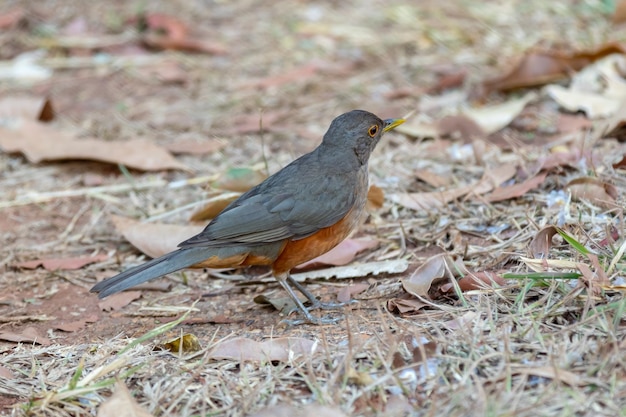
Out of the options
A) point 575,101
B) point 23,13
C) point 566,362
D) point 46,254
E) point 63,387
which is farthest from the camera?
point 23,13

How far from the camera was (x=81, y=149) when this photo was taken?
705 centimetres

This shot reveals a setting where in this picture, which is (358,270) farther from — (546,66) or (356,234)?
(546,66)

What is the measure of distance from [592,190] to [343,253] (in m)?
1.57

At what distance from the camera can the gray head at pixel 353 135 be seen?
552cm

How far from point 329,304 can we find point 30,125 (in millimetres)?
3760

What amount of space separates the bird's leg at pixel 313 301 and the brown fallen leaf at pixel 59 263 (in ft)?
4.44

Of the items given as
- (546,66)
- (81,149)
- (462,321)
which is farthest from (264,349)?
(546,66)

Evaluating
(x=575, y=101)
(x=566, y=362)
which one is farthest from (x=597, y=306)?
(x=575, y=101)

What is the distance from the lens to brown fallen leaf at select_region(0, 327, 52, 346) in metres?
4.61

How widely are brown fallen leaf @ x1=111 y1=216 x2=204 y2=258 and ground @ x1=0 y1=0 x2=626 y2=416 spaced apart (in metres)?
0.06

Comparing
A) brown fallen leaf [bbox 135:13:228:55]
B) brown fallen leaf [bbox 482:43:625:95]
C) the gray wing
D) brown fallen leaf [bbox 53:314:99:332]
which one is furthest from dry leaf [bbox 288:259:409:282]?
brown fallen leaf [bbox 135:13:228:55]

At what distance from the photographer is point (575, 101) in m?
7.08

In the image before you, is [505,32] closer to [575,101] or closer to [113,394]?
[575,101]

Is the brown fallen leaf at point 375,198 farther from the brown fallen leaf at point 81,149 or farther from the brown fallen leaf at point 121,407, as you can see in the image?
the brown fallen leaf at point 121,407
